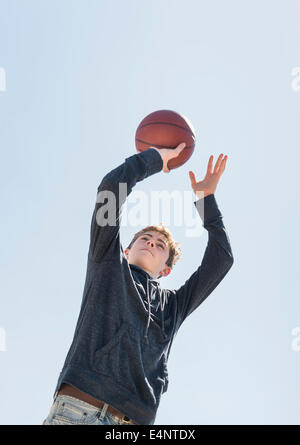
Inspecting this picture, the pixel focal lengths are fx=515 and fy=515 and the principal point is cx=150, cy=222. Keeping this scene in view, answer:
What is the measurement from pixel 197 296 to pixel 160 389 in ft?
3.50

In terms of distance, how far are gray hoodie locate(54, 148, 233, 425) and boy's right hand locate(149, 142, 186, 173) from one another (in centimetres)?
30

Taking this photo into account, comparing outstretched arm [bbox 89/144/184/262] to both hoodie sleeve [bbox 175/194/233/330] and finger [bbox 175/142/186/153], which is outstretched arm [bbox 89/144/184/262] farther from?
finger [bbox 175/142/186/153]

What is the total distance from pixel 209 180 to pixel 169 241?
718 mm

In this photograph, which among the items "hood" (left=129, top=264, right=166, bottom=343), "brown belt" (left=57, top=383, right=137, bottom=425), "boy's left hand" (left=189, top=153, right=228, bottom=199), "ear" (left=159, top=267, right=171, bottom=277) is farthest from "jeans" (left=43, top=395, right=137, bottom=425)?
"boy's left hand" (left=189, top=153, right=228, bottom=199)

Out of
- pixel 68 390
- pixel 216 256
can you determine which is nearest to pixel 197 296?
pixel 216 256

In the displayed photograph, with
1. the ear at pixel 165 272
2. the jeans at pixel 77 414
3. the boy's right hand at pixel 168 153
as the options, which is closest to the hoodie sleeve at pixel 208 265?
the ear at pixel 165 272

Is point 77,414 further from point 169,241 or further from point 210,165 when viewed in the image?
point 210,165

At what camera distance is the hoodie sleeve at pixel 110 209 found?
3.69 meters

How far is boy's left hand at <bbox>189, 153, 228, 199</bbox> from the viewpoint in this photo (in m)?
4.93

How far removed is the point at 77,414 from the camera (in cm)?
318

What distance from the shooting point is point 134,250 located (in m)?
4.56

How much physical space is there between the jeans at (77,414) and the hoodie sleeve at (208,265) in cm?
113

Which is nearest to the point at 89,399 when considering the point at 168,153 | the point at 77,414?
the point at 77,414
